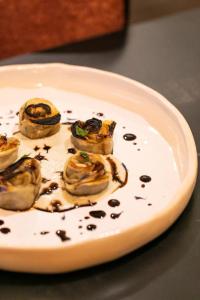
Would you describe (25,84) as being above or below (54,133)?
above

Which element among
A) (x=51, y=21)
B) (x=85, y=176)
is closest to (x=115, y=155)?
(x=85, y=176)

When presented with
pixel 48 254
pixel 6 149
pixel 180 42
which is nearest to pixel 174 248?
pixel 48 254

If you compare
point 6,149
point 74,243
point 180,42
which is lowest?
point 74,243

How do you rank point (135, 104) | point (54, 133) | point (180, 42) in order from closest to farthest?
point (54, 133) < point (135, 104) < point (180, 42)

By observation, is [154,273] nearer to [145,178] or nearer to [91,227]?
[91,227]

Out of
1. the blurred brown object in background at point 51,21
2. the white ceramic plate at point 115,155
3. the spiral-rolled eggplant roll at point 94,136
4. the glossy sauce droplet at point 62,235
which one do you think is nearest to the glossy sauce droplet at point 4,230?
the white ceramic plate at point 115,155

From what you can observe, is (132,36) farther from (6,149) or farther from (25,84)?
(6,149)

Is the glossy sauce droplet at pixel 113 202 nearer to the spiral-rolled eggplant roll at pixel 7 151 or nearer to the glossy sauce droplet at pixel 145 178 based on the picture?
the glossy sauce droplet at pixel 145 178
